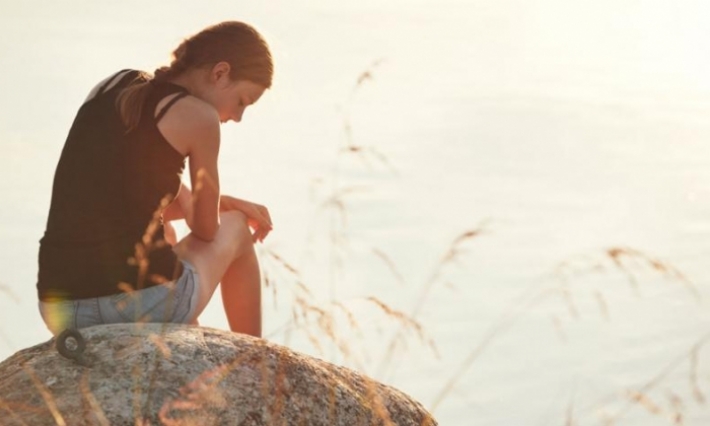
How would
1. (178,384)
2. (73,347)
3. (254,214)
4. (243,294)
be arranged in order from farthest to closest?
(254,214), (243,294), (73,347), (178,384)

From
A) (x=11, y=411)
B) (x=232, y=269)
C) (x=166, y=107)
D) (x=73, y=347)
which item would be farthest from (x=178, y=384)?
(x=166, y=107)

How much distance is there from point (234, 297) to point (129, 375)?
115cm

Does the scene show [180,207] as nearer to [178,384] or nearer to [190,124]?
[190,124]

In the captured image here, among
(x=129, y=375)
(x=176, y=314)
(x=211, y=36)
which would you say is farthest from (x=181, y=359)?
(x=211, y=36)

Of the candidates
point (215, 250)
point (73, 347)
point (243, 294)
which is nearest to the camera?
point (73, 347)

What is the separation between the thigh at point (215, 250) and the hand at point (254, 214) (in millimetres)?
86

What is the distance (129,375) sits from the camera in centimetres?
479

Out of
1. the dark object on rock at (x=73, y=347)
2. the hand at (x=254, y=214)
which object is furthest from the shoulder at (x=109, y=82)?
the dark object on rock at (x=73, y=347)

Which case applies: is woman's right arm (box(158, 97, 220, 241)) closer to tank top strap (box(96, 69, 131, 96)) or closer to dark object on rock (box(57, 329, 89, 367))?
tank top strap (box(96, 69, 131, 96))

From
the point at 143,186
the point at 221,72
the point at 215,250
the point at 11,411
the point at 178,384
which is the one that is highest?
the point at 221,72

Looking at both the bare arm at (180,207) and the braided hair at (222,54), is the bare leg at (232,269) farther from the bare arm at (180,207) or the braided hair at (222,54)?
the braided hair at (222,54)

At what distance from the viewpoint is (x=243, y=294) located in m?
5.86

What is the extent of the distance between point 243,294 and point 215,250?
0.91 feet

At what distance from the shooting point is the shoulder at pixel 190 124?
18.0 feet
